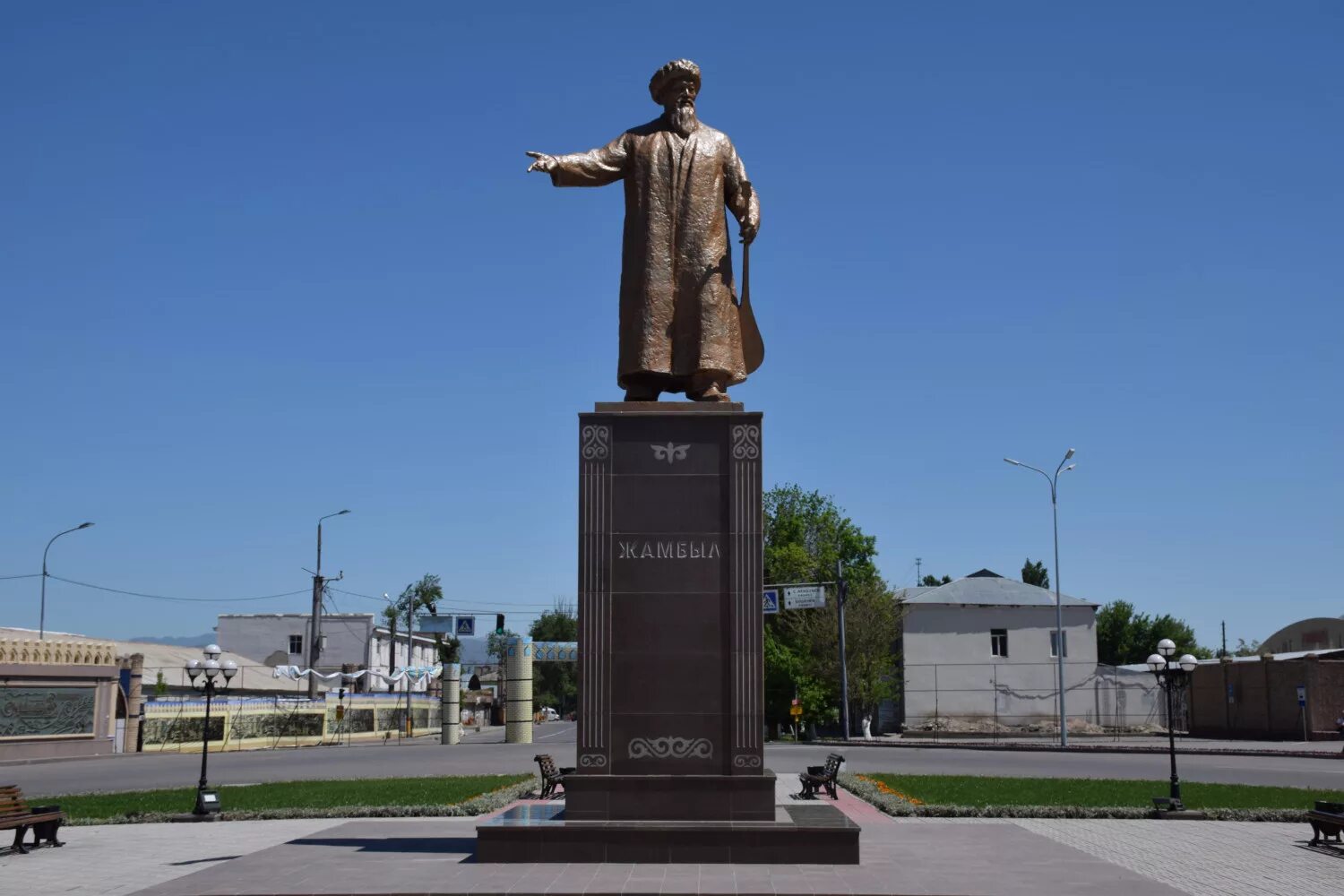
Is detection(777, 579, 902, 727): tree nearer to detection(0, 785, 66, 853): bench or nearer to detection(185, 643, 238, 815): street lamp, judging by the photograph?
detection(185, 643, 238, 815): street lamp

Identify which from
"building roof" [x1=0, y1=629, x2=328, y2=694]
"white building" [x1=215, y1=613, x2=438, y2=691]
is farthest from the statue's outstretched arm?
"white building" [x1=215, y1=613, x2=438, y2=691]

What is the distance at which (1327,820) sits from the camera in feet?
48.5

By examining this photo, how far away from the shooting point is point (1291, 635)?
6431 centimetres

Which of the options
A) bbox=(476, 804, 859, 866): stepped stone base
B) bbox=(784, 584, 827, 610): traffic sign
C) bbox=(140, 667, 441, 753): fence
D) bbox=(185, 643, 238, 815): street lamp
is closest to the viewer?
bbox=(476, 804, 859, 866): stepped stone base

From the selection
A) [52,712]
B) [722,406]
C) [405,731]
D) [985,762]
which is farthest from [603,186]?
[405,731]

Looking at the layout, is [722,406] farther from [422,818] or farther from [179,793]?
[179,793]

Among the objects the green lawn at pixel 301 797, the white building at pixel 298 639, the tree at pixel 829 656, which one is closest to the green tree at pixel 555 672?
the white building at pixel 298 639

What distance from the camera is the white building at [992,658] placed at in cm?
5044

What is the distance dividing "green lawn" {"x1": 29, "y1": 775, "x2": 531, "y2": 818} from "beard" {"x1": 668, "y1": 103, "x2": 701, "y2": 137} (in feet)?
36.0

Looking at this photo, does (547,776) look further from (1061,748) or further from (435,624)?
(435,624)

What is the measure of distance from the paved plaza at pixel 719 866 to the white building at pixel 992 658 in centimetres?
3369

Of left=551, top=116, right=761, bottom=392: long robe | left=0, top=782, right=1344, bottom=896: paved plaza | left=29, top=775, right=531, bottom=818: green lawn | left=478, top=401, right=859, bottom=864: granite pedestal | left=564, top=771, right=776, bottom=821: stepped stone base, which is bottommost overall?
left=29, top=775, right=531, bottom=818: green lawn

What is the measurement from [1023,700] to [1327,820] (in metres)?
36.8

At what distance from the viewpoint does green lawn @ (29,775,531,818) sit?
19.7m
